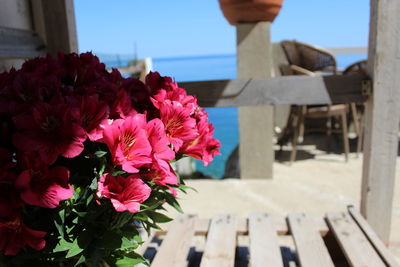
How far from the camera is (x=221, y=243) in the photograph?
1396 mm

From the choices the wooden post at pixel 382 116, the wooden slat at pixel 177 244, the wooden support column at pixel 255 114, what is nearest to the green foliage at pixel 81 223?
the wooden slat at pixel 177 244

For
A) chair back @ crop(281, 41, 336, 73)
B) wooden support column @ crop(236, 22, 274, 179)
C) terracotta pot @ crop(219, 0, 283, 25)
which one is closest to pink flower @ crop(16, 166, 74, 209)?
terracotta pot @ crop(219, 0, 283, 25)

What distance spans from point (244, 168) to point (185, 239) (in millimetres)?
1746

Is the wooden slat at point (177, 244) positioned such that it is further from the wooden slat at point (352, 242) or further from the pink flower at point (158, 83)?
the pink flower at point (158, 83)

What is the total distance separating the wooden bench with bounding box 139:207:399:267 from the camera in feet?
4.16

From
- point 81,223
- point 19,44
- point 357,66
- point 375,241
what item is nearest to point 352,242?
point 375,241

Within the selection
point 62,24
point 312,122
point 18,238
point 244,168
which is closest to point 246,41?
point 244,168

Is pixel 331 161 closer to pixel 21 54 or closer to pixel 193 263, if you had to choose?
pixel 193 263

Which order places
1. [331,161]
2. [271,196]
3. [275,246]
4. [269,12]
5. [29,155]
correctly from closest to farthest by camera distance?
1. [29,155]
2. [275,246]
3. [269,12]
4. [271,196]
5. [331,161]

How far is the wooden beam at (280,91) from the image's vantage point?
1.62 metres

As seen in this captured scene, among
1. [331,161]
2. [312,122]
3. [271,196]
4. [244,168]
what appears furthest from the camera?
[312,122]

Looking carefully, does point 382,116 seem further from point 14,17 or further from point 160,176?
point 14,17

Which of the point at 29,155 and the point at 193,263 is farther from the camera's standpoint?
the point at 193,263

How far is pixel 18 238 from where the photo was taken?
2.04ft
